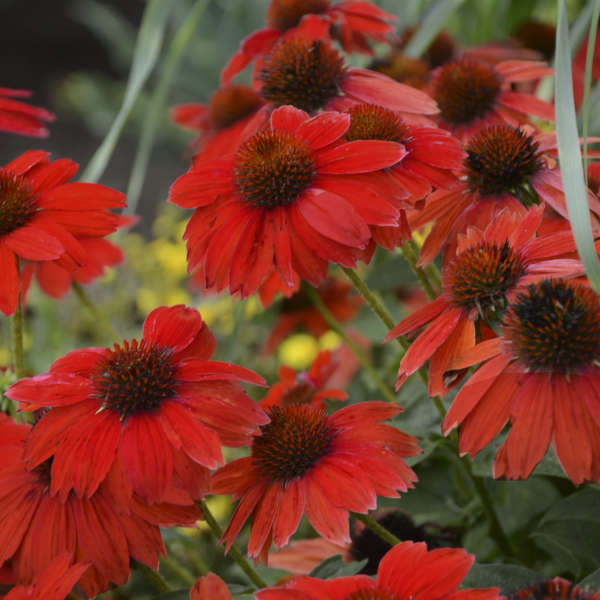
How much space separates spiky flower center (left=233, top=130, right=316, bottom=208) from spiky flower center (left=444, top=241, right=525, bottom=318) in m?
0.12

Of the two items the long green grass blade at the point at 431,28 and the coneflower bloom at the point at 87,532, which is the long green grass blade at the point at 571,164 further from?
the long green grass blade at the point at 431,28

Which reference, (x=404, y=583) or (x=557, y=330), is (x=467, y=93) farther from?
(x=404, y=583)

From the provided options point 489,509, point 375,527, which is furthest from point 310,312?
point 375,527

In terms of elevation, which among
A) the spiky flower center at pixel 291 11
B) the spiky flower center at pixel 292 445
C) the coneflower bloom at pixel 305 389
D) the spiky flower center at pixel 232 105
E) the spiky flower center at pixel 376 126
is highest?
the spiky flower center at pixel 291 11

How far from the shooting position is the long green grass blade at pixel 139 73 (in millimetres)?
792

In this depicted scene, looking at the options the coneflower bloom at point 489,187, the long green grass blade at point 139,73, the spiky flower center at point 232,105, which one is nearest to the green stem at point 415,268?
the coneflower bloom at point 489,187

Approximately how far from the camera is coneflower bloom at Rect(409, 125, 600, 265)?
0.56 meters

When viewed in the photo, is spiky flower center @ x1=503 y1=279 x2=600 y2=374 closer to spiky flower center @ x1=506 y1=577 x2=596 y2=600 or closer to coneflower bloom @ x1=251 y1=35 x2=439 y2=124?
spiky flower center @ x1=506 y1=577 x2=596 y2=600

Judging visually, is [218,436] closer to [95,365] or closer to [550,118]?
[95,365]

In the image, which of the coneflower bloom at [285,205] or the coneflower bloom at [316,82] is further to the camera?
the coneflower bloom at [316,82]

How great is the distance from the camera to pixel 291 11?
825 mm

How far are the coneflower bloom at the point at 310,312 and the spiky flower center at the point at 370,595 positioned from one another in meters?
0.70

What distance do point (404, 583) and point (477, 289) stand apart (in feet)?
0.55

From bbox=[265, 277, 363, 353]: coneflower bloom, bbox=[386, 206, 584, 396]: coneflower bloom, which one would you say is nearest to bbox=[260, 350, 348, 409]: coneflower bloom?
bbox=[386, 206, 584, 396]: coneflower bloom
